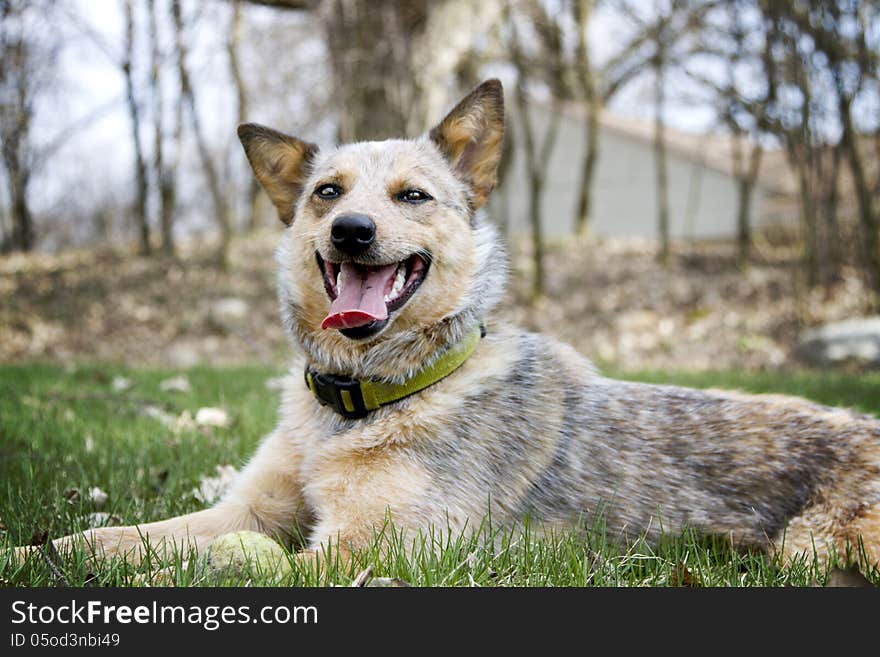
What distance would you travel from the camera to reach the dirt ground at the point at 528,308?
12344mm

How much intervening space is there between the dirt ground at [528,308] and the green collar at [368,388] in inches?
293

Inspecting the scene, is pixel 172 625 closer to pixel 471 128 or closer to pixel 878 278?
pixel 471 128

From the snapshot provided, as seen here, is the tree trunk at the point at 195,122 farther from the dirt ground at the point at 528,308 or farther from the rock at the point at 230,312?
the rock at the point at 230,312

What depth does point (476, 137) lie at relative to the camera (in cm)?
383

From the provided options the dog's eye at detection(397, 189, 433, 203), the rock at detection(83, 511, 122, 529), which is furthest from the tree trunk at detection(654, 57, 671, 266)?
the rock at detection(83, 511, 122, 529)

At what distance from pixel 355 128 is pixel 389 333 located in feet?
44.1

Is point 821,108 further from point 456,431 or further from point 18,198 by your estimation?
point 18,198

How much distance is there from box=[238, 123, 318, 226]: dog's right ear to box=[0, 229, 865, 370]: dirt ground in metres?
6.99

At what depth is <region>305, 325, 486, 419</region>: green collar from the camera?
124 inches

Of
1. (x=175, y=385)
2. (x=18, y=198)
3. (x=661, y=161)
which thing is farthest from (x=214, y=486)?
(x=18, y=198)

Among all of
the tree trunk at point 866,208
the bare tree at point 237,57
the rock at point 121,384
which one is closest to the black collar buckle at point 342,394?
the rock at point 121,384

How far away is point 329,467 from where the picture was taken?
305 centimetres

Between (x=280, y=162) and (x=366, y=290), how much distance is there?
1099 millimetres

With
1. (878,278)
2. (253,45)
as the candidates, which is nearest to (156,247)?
(253,45)
